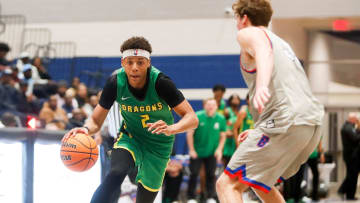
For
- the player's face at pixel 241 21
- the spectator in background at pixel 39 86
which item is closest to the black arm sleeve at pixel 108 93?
the player's face at pixel 241 21

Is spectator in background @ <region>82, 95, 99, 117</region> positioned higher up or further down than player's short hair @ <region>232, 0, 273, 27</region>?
further down

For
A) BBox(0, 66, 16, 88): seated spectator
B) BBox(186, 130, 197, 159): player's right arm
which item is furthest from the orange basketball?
BBox(0, 66, 16, 88): seated spectator

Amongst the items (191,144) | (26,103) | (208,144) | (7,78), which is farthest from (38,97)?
(208,144)

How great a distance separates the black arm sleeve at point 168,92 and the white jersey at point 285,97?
94 cm

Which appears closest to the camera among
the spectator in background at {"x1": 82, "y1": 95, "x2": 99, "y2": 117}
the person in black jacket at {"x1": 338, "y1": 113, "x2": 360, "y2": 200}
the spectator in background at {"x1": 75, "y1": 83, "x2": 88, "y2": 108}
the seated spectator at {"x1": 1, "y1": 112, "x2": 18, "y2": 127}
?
the seated spectator at {"x1": 1, "y1": 112, "x2": 18, "y2": 127}

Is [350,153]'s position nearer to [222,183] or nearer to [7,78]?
[7,78]

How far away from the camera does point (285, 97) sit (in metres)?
3.94

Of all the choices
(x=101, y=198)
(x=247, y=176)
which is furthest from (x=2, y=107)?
(x=247, y=176)

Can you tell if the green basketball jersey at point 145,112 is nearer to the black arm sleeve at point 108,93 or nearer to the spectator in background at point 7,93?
the black arm sleeve at point 108,93

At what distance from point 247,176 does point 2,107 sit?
859 centimetres

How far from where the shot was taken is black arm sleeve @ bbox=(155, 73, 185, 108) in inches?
193

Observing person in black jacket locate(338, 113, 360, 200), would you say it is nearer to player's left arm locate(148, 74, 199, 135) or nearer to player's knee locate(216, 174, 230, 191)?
player's left arm locate(148, 74, 199, 135)

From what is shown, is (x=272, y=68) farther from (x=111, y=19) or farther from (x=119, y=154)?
(x=111, y=19)

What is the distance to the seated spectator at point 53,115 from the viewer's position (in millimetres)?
10229
